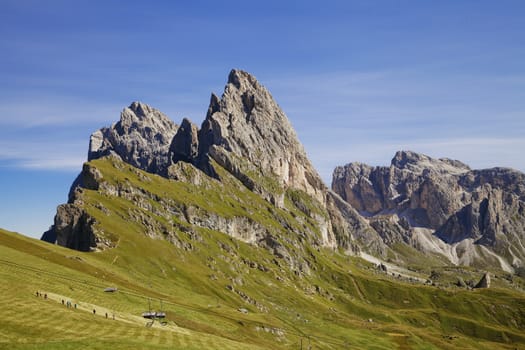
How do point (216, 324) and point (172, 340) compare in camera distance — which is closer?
point (172, 340)

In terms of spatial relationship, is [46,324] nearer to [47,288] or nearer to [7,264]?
[47,288]

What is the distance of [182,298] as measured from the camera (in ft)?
648

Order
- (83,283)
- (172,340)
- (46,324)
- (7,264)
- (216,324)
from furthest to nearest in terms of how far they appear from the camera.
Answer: (216,324) → (83,283) → (7,264) → (172,340) → (46,324)

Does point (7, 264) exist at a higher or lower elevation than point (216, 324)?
higher

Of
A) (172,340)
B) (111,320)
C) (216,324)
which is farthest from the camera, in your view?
(216,324)

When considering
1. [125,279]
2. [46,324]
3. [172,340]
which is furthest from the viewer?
[125,279]

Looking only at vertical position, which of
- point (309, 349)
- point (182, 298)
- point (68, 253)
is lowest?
point (309, 349)

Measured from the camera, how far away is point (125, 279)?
186125 millimetres

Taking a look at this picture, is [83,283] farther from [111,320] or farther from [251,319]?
[251,319]

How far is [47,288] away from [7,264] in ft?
81.4

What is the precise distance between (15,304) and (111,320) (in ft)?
64.7

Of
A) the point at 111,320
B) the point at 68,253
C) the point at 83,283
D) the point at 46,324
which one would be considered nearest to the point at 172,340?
the point at 111,320

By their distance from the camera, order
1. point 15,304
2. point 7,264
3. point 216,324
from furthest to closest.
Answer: point 216,324, point 7,264, point 15,304

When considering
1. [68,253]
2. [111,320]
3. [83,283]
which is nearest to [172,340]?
[111,320]
